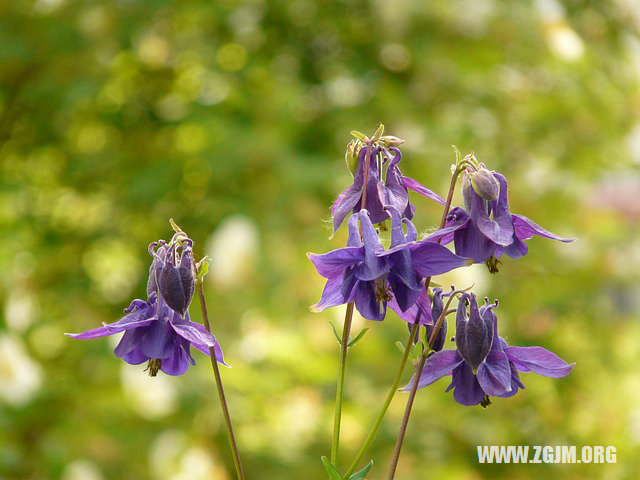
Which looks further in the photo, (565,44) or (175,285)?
(565,44)

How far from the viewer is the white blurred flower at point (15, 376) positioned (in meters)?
1.60

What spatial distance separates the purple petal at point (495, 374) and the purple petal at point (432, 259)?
0.20ft

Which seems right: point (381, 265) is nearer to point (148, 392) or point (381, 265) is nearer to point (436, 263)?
point (436, 263)

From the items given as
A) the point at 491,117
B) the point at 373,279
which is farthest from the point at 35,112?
the point at 373,279

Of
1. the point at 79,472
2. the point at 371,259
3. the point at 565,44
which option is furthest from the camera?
the point at 565,44

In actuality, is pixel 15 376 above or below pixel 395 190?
below

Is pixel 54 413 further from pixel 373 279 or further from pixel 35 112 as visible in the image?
pixel 373 279

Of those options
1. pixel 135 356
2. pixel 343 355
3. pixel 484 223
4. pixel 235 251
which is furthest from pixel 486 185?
pixel 235 251

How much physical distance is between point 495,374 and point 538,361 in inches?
1.3

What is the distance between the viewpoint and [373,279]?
1.43 ft

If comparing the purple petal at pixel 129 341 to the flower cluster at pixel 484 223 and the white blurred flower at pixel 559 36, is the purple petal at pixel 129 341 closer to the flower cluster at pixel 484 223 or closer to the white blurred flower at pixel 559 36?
the flower cluster at pixel 484 223

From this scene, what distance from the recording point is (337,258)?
0.44 metres

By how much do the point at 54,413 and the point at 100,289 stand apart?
371mm

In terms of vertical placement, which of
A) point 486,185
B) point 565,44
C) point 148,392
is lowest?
point 148,392
